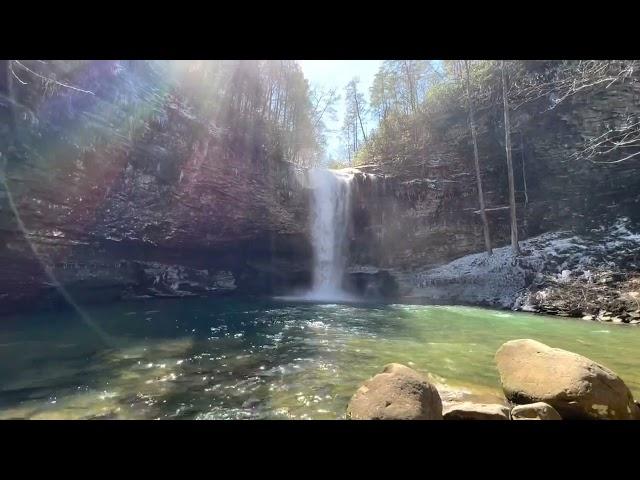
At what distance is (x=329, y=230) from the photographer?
69.0ft

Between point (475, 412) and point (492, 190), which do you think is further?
point (492, 190)

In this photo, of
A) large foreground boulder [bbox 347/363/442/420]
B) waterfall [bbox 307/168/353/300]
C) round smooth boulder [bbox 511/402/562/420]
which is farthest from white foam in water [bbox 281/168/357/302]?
round smooth boulder [bbox 511/402/562/420]

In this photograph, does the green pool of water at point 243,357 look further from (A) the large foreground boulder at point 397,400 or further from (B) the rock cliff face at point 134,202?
(B) the rock cliff face at point 134,202

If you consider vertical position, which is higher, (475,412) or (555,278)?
(555,278)

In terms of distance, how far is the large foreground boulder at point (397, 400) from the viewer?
12.0ft

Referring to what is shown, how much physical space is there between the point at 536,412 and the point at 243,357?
4.93 meters

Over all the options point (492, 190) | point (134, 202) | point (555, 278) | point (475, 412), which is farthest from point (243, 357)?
point (492, 190)

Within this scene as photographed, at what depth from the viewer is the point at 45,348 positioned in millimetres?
7484

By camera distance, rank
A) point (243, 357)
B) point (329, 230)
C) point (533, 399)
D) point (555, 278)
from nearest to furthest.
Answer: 1. point (533, 399)
2. point (243, 357)
3. point (555, 278)
4. point (329, 230)

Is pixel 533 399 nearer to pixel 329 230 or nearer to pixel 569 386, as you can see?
pixel 569 386

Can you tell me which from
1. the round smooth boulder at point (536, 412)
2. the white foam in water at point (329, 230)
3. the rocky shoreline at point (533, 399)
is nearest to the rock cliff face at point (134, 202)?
the white foam in water at point (329, 230)

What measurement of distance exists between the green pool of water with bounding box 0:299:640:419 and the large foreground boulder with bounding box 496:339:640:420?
632mm

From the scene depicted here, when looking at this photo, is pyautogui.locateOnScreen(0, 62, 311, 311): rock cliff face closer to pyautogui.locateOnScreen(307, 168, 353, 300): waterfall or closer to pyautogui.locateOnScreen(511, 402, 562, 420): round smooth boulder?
pyautogui.locateOnScreen(307, 168, 353, 300): waterfall

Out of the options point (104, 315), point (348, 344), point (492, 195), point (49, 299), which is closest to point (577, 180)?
point (492, 195)
